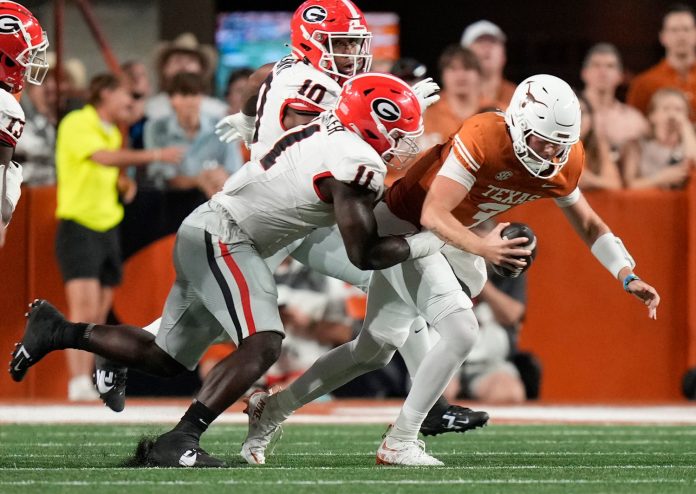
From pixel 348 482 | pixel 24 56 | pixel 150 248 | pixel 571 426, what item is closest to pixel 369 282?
pixel 348 482

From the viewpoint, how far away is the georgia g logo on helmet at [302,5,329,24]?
6.23 metres

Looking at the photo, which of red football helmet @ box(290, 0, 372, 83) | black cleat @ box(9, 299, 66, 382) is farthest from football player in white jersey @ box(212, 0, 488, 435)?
black cleat @ box(9, 299, 66, 382)

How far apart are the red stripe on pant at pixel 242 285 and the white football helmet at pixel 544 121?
3.71ft

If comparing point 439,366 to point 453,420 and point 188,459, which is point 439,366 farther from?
point 188,459

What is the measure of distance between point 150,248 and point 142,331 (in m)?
3.78

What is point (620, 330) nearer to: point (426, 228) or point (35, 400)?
point (35, 400)

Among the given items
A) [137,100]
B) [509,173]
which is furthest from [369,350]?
[137,100]

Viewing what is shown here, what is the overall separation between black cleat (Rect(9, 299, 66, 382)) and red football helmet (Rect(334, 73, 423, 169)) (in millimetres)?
1446

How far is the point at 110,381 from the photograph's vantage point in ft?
19.6

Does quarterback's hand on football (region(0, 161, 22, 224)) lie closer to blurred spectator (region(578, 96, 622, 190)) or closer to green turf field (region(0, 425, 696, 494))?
green turf field (region(0, 425, 696, 494))

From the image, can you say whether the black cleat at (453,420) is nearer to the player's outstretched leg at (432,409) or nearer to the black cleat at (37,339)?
the player's outstretched leg at (432,409)

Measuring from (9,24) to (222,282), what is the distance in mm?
1384

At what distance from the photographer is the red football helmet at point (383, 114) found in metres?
5.22

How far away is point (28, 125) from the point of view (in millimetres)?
9438
